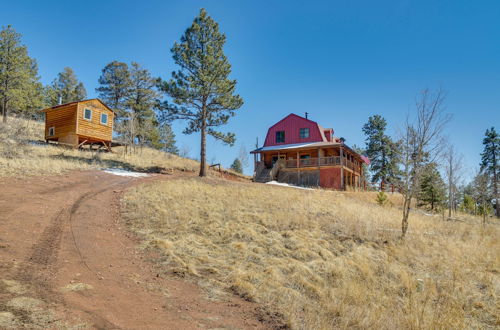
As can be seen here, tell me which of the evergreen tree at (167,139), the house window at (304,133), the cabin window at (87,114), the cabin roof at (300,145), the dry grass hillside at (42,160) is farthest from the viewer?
the evergreen tree at (167,139)

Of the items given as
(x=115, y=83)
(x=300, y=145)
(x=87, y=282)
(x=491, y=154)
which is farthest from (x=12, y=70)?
(x=491, y=154)

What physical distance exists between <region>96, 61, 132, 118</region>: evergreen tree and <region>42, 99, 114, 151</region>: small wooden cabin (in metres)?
10.6

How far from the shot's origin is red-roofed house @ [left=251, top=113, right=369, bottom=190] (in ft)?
97.8

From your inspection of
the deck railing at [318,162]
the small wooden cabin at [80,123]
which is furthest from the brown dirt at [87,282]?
the deck railing at [318,162]

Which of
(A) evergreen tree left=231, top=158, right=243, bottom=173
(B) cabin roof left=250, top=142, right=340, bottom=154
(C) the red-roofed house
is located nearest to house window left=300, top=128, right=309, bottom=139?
(C) the red-roofed house

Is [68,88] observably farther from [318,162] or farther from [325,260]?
[325,260]

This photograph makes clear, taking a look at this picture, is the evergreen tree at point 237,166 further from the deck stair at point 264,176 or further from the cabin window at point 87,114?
the cabin window at point 87,114

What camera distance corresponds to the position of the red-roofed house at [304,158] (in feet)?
97.8

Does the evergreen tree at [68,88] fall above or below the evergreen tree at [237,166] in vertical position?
above

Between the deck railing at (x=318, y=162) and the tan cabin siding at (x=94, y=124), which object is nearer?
the tan cabin siding at (x=94, y=124)

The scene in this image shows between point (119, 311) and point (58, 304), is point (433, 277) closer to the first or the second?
point (119, 311)

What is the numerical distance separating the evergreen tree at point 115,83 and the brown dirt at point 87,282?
32853 millimetres

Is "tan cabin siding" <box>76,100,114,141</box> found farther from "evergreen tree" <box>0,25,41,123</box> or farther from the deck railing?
the deck railing

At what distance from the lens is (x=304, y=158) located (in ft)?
105
